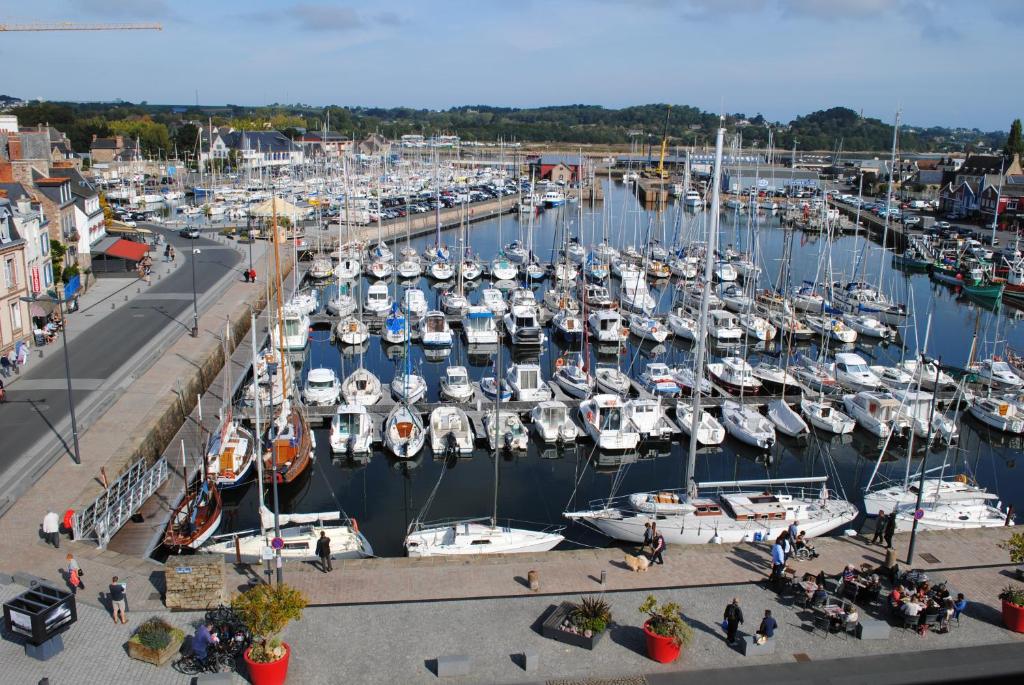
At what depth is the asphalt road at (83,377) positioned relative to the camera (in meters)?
25.6

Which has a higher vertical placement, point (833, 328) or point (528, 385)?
point (833, 328)

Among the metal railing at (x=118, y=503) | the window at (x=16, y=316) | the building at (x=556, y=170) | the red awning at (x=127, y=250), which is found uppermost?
the building at (x=556, y=170)

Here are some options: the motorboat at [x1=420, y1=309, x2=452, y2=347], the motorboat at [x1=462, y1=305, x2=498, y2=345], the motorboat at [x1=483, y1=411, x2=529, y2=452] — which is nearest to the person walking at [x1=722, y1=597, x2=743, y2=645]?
the motorboat at [x1=483, y1=411, x2=529, y2=452]

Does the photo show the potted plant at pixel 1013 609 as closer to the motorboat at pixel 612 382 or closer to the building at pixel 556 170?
the motorboat at pixel 612 382

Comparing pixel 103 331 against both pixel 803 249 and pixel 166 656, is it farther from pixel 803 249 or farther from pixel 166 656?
pixel 803 249

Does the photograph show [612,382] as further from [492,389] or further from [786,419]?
[786,419]

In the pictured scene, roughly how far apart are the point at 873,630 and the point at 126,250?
5380 centimetres

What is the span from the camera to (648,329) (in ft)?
157

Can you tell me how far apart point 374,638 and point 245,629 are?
7.83 ft

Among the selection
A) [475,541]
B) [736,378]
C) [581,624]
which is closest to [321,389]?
[475,541]

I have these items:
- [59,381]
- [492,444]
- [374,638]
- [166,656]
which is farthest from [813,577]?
[59,381]

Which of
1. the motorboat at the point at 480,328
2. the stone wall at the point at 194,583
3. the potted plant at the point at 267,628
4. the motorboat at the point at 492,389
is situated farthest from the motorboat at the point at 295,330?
the potted plant at the point at 267,628

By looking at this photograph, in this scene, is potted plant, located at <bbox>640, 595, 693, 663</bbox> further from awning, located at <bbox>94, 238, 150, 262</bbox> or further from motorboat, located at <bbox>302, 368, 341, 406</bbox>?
awning, located at <bbox>94, 238, 150, 262</bbox>

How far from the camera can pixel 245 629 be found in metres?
15.5
